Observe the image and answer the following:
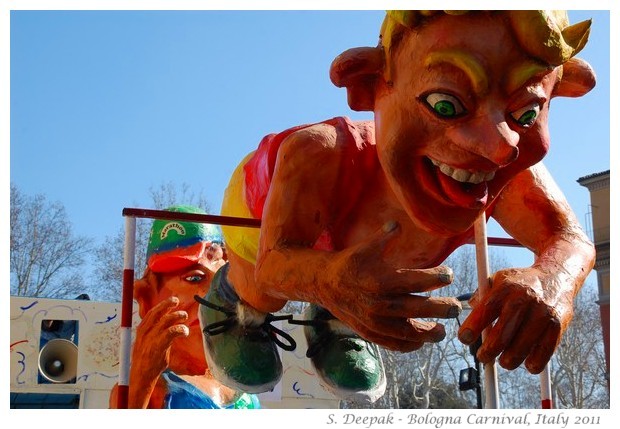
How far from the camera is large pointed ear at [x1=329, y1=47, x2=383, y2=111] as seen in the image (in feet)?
6.68

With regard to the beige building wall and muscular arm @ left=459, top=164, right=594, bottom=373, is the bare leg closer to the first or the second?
muscular arm @ left=459, top=164, right=594, bottom=373

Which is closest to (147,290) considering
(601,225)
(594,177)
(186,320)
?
(186,320)

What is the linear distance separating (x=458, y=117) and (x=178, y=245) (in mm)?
2661

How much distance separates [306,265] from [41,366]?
261 inches

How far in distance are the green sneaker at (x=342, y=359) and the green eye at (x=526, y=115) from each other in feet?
4.11

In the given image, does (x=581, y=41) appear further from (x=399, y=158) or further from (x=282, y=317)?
(x=282, y=317)

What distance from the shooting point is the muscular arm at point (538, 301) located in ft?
5.83

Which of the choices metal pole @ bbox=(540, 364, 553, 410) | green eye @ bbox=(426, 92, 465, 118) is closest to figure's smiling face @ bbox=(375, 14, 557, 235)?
green eye @ bbox=(426, 92, 465, 118)

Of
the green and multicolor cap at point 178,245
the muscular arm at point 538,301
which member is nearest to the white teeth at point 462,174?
the muscular arm at point 538,301

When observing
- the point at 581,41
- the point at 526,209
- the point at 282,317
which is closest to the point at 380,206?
the point at 526,209

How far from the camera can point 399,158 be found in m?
1.94

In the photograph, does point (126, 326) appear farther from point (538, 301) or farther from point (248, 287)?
point (538, 301)

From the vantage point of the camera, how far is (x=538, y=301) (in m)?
1.81

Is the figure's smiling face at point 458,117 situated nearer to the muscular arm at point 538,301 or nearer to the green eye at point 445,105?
the green eye at point 445,105
